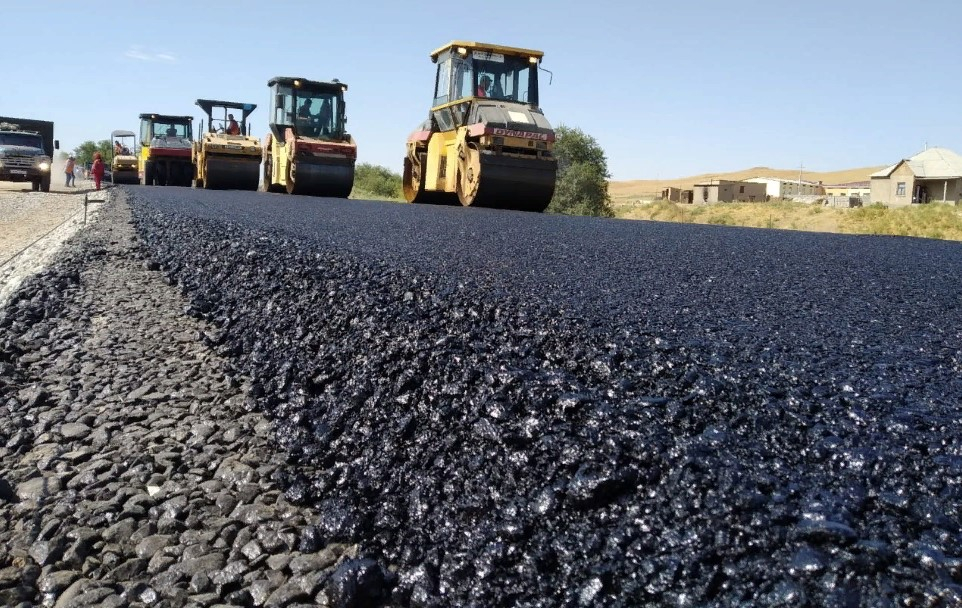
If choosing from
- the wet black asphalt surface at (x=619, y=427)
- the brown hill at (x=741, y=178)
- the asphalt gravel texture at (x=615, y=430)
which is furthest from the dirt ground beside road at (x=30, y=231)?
the brown hill at (x=741, y=178)

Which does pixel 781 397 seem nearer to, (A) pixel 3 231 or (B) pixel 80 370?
(B) pixel 80 370

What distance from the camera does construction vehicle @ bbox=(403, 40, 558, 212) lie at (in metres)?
13.2

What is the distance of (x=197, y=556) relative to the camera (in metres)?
2.20

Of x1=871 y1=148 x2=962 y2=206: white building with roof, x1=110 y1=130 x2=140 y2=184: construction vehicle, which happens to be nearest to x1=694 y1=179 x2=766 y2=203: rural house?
x1=871 y1=148 x2=962 y2=206: white building with roof

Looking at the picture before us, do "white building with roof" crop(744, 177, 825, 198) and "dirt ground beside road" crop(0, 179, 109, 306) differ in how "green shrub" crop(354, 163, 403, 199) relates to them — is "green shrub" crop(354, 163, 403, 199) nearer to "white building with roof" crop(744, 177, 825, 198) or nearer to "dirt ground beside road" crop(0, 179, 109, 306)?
"dirt ground beside road" crop(0, 179, 109, 306)

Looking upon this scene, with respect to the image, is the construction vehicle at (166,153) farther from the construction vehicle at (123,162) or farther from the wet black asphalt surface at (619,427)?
the wet black asphalt surface at (619,427)

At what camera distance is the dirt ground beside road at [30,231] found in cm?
728

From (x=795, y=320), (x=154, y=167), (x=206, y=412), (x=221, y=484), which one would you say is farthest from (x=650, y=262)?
(x=154, y=167)

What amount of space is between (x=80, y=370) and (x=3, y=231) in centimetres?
939

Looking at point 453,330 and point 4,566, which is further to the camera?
point 453,330

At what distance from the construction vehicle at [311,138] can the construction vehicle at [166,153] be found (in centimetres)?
829

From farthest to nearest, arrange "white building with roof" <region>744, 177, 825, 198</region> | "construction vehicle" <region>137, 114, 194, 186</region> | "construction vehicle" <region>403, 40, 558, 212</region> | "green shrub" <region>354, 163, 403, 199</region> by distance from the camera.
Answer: "white building with roof" <region>744, 177, 825, 198</region>
"green shrub" <region>354, 163, 403, 199</region>
"construction vehicle" <region>137, 114, 194, 186</region>
"construction vehicle" <region>403, 40, 558, 212</region>

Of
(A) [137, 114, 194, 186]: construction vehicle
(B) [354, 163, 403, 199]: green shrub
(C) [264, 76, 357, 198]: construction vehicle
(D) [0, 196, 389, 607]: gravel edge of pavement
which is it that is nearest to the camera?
(D) [0, 196, 389, 607]: gravel edge of pavement

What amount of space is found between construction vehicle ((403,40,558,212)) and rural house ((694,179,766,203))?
48690 mm
